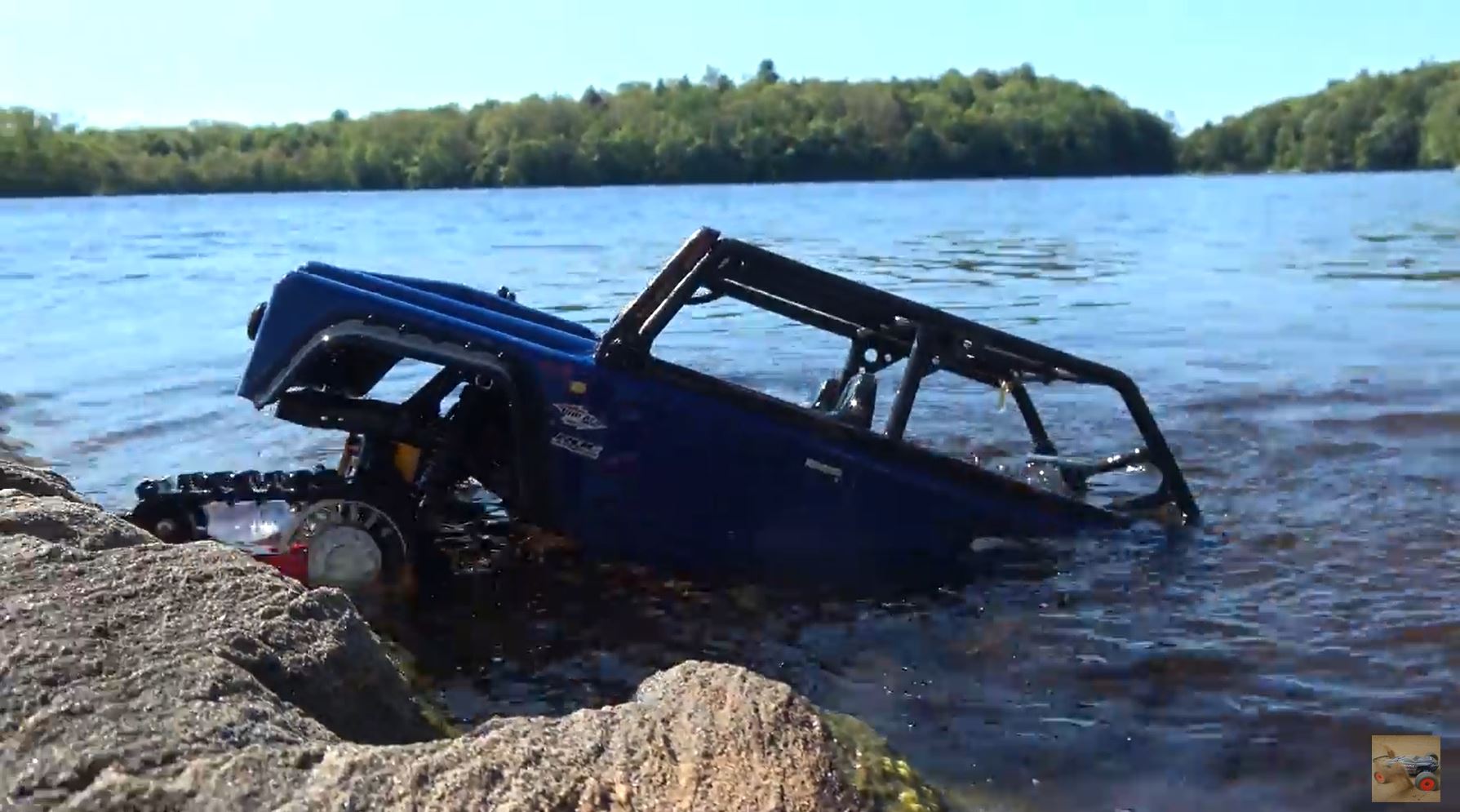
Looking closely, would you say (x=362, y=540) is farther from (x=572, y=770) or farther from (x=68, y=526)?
(x=572, y=770)

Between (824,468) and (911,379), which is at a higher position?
(911,379)

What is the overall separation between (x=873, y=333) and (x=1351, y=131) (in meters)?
120

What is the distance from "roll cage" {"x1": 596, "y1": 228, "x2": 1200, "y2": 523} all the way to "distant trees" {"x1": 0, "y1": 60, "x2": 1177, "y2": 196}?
94934 mm

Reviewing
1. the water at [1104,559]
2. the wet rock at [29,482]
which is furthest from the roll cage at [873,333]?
the wet rock at [29,482]

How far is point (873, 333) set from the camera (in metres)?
7.42

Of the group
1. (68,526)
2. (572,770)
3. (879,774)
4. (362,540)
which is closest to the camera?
(572,770)

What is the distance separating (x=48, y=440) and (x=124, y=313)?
10878 millimetres

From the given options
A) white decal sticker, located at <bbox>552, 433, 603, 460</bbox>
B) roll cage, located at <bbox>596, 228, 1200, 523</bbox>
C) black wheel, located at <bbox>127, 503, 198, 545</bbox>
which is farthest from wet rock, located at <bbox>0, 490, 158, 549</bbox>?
roll cage, located at <bbox>596, 228, 1200, 523</bbox>

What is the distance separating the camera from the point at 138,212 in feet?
213

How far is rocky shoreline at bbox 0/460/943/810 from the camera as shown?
299 cm

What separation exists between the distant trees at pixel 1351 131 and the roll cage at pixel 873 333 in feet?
338

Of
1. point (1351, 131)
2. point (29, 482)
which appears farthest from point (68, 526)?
point (1351, 131)

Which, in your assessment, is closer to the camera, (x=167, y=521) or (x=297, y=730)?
(x=297, y=730)

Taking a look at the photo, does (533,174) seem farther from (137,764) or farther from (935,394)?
(137,764)
